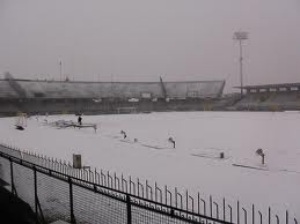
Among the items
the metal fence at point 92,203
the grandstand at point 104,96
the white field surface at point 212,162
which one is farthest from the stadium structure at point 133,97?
the metal fence at point 92,203

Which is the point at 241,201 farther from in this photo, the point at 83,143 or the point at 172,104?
the point at 172,104

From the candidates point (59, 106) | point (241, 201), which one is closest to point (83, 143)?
point (241, 201)

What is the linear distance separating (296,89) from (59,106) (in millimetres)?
40442

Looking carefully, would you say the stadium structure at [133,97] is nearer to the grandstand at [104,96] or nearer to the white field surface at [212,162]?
the grandstand at [104,96]

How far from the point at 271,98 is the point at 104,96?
30953mm

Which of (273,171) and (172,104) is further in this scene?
(172,104)

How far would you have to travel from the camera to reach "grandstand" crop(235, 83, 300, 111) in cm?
5656

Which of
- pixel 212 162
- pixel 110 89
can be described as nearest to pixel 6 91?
pixel 110 89

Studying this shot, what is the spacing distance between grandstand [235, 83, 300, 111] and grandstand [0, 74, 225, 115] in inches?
274

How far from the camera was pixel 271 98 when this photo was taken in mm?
62406

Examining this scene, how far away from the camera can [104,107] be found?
227 ft

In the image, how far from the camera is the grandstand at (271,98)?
56562 millimetres

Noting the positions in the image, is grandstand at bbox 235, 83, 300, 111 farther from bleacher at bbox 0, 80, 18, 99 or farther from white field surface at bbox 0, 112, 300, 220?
bleacher at bbox 0, 80, 18, 99

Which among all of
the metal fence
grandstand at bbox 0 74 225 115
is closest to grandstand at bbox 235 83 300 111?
grandstand at bbox 0 74 225 115
